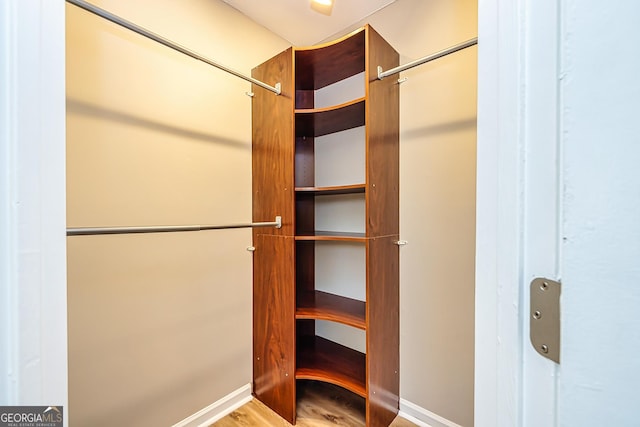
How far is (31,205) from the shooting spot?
18.0 inches

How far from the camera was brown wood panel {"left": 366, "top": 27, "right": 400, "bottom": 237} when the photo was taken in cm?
137

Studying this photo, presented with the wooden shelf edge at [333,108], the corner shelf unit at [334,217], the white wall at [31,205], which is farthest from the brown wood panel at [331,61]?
the white wall at [31,205]

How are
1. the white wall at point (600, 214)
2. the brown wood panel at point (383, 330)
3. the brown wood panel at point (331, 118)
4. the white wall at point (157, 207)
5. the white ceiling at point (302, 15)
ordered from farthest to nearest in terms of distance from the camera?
the white ceiling at point (302, 15), the brown wood panel at point (331, 118), the brown wood panel at point (383, 330), the white wall at point (157, 207), the white wall at point (600, 214)

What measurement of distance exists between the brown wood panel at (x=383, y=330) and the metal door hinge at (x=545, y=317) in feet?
3.39

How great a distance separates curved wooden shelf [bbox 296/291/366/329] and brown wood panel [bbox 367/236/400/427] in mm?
117

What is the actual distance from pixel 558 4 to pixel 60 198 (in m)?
0.89

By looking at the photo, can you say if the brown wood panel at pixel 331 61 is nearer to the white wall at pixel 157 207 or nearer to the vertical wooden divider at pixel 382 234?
the vertical wooden divider at pixel 382 234

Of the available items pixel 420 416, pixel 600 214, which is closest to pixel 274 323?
pixel 420 416

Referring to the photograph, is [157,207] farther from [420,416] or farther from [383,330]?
[420,416]

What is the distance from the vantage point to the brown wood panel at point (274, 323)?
4.96 ft

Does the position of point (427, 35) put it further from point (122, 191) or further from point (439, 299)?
point (122, 191)

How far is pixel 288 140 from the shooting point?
153cm

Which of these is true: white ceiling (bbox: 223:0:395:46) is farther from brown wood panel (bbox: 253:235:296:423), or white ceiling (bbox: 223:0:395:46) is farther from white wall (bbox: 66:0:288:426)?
brown wood panel (bbox: 253:235:296:423)

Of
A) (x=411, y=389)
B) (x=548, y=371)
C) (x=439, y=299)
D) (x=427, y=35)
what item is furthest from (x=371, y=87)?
(x=411, y=389)
